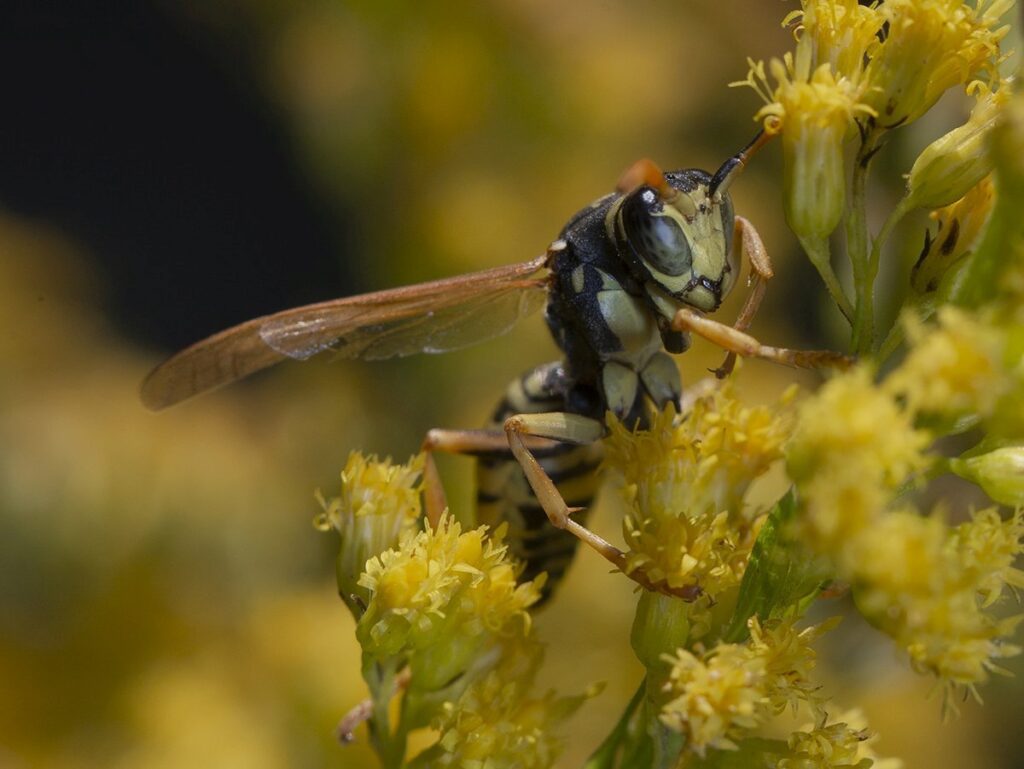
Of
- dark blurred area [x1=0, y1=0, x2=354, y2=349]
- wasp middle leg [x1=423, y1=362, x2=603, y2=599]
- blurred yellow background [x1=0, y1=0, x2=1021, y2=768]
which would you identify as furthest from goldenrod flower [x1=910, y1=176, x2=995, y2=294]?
dark blurred area [x1=0, y1=0, x2=354, y2=349]

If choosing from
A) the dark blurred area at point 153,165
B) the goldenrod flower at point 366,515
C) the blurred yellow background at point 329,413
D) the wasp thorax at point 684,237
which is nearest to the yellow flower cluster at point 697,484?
the wasp thorax at point 684,237

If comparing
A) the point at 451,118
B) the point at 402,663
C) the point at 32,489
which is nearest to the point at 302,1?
the point at 451,118

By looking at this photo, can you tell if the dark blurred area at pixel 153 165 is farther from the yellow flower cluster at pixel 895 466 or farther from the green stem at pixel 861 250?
the yellow flower cluster at pixel 895 466

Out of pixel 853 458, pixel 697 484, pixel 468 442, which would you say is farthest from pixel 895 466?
pixel 468 442

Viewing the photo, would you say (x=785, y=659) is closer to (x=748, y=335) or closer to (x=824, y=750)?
(x=824, y=750)

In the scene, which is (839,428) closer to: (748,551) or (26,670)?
(748,551)
